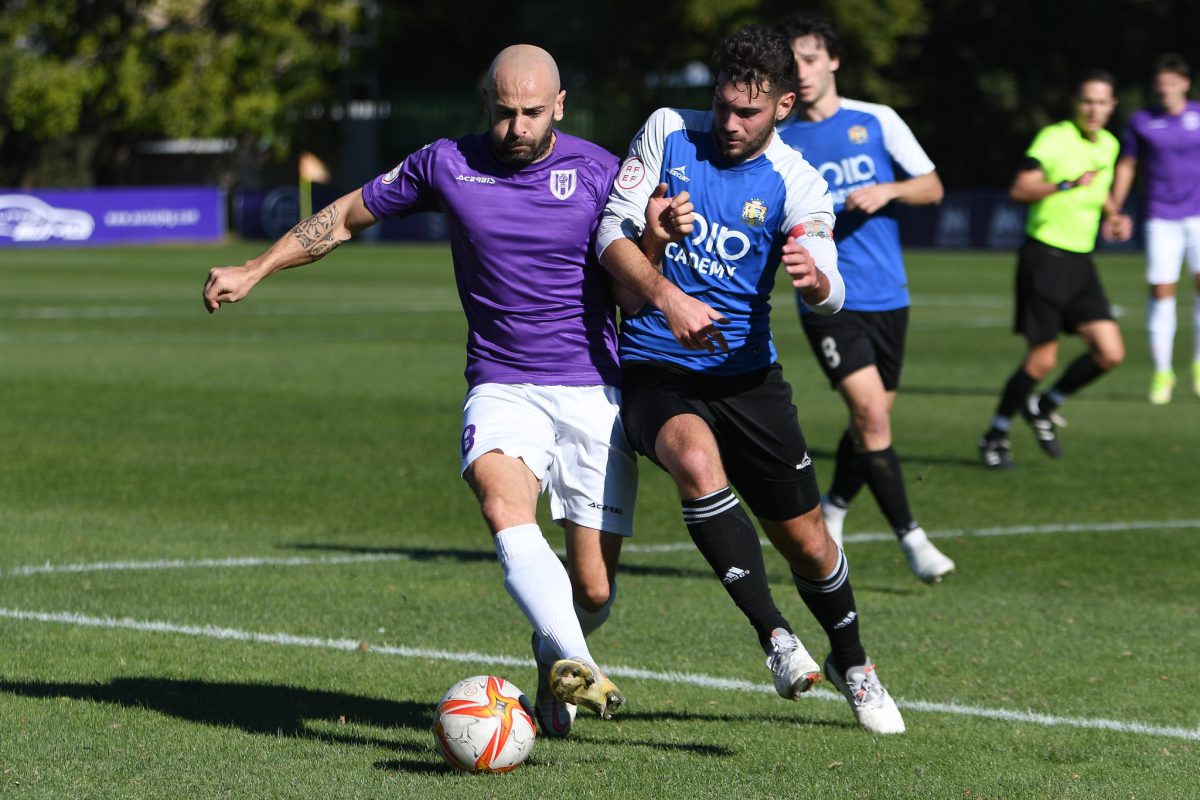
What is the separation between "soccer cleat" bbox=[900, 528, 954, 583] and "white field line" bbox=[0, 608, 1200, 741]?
164 cm

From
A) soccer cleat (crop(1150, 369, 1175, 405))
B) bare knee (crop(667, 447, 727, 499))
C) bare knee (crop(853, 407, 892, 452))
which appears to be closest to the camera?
bare knee (crop(667, 447, 727, 499))

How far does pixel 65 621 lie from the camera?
7082mm

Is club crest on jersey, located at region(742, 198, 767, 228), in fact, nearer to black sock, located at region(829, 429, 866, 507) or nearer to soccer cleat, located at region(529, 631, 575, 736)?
soccer cleat, located at region(529, 631, 575, 736)

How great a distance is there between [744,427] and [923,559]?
8.19 feet

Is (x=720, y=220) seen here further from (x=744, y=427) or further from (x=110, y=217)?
(x=110, y=217)

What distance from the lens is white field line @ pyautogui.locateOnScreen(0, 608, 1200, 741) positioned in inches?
226

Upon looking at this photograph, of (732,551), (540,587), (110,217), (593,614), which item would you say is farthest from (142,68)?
(540,587)

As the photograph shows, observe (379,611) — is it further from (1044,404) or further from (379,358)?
(379,358)

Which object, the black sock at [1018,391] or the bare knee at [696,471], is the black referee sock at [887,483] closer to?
the bare knee at [696,471]

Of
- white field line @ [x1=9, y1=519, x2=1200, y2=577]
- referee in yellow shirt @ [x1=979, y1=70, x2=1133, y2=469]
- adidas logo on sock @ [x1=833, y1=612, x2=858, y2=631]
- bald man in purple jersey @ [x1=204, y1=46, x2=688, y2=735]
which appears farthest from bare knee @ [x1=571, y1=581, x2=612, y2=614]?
referee in yellow shirt @ [x1=979, y1=70, x2=1133, y2=469]

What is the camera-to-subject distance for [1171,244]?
1472 cm

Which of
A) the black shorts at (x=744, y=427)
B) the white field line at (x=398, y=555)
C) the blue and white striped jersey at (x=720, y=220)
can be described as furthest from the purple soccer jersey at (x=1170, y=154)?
the black shorts at (x=744, y=427)

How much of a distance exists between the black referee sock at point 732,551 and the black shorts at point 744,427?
0.19 m

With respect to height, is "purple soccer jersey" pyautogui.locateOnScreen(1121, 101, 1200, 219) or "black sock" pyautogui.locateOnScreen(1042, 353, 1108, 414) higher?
"purple soccer jersey" pyautogui.locateOnScreen(1121, 101, 1200, 219)
